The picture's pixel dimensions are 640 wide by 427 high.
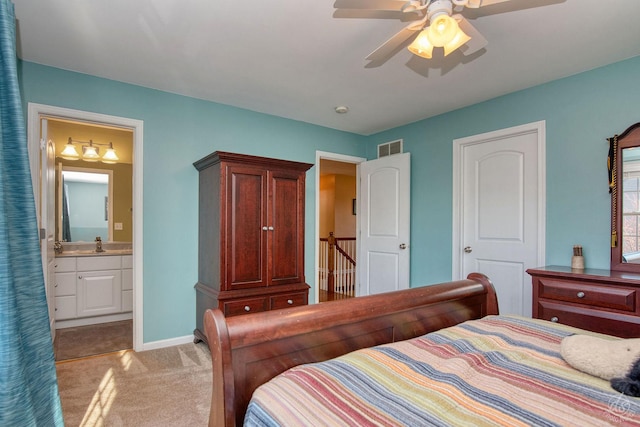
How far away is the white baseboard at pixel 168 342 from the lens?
9.90ft

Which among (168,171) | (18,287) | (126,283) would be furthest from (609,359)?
(126,283)

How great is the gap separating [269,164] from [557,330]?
2.40 metres

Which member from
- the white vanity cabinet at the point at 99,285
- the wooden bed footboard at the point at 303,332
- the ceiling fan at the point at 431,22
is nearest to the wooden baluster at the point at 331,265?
the white vanity cabinet at the point at 99,285

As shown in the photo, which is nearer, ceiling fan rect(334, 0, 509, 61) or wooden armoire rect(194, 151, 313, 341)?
ceiling fan rect(334, 0, 509, 61)

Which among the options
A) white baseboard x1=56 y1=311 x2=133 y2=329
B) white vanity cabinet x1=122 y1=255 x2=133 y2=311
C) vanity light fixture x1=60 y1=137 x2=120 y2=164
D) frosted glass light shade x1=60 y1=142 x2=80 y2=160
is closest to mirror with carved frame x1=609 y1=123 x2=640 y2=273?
white vanity cabinet x1=122 y1=255 x2=133 y2=311

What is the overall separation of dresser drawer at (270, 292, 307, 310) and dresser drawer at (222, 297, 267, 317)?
98 millimetres

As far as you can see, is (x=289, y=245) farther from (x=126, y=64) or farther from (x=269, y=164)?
(x=126, y=64)

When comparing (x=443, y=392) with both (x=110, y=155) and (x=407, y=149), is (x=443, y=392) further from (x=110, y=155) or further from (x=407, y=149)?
(x=110, y=155)

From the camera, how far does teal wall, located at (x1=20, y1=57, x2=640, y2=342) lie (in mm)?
A: 2617

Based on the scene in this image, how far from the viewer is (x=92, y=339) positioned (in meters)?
3.34

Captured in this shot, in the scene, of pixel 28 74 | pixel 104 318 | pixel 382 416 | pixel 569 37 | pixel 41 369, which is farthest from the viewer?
pixel 104 318

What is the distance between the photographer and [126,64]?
8.50 ft

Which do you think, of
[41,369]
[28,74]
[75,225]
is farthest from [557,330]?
[75,225]

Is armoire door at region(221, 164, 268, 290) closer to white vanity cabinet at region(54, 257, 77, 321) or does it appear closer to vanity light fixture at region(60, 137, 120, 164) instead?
white vanity cabinet at region(54, 257, 77, 321)
